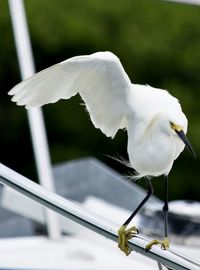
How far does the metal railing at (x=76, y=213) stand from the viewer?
3.92ft

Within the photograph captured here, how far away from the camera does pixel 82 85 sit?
1.83 meters

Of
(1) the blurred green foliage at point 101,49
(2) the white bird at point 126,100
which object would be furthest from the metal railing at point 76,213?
(1) the blurred green foliage at point 101,49

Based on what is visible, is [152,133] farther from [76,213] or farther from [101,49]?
[101,49]

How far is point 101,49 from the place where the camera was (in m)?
7.04

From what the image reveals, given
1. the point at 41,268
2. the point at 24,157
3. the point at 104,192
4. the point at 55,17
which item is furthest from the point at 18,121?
the point at 41,268

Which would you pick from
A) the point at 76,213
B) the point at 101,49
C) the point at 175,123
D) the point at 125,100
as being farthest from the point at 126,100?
the point at 101,49

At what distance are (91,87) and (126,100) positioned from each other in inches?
2.7

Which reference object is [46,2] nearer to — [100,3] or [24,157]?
[100,3]

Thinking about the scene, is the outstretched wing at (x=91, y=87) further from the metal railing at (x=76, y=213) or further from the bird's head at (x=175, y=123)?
the metal railing at (x=76, y=213)

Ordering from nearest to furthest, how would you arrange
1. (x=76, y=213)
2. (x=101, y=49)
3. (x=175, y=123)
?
1. (x=76, y=213)
2. (x=175, y=123)
3. (x=101, y=49)

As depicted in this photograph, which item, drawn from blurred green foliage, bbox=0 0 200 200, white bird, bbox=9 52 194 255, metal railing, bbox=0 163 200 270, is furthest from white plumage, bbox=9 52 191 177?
blurred green foliage, bbox=0 0 200 200

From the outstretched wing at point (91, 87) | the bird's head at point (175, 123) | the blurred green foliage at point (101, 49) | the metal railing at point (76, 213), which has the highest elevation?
the blurred green foliage at point (101, 49)

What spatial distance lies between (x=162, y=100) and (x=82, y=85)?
15 centimetres

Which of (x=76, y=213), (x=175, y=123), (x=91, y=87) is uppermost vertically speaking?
(x=91, y=87)
